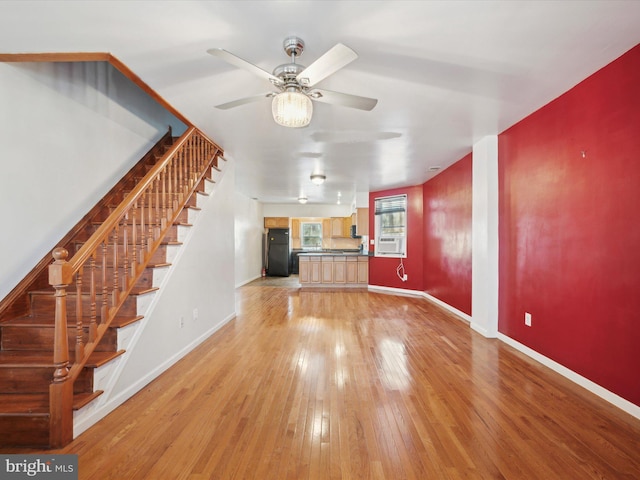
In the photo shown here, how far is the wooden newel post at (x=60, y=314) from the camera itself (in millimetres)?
1736

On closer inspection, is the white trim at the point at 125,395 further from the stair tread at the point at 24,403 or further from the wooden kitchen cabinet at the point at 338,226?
the wooden kitchen cabinet at the point at 338,226

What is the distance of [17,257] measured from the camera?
2350mm

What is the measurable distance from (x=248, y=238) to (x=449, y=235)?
18.0ft

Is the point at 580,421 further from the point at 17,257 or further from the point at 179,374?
the point at 17,257

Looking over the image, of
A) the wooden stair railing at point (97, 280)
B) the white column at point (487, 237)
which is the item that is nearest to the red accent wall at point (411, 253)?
the white column at point (487, 237)

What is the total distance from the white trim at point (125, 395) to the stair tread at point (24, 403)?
21cm

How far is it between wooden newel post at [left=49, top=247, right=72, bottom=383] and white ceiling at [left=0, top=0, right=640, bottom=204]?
141cm

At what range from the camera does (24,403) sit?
1.82 metres

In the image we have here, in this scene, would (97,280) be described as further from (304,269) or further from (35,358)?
(304,269)

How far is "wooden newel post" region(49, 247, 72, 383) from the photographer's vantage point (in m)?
1.74

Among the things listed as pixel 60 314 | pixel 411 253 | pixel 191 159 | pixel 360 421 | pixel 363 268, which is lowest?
pixel 360 421

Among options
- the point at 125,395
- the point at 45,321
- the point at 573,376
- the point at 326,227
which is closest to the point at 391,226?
the point at 326,227

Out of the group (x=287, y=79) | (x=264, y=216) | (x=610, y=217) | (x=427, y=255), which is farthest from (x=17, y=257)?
(x=264, y=216)

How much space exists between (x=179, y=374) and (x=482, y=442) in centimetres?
244
